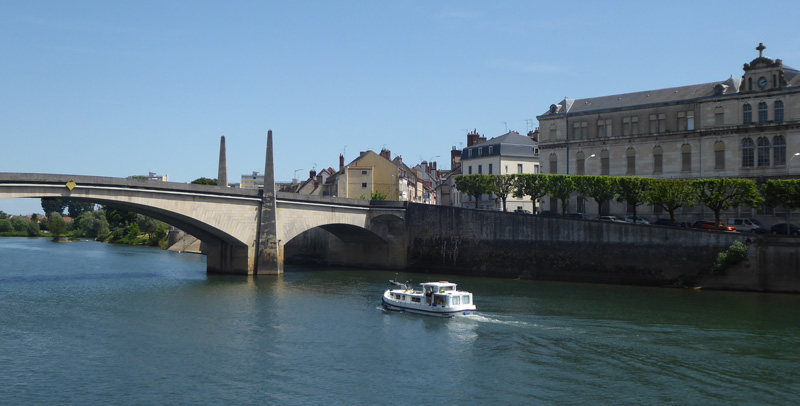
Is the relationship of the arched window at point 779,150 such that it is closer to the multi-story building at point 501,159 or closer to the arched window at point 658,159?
the arched window at point 658,159

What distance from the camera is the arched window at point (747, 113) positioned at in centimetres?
7431

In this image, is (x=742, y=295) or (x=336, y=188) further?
(x=336, y=188)

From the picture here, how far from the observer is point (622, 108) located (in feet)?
273

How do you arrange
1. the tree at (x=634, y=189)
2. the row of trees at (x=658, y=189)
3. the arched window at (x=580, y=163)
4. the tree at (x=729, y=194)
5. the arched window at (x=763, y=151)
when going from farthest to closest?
the arched window at (x=580, y=163) → the arched window at (x=763, y=151) → the tree at (x=634, y=189) → the tree at (x=729, y=194) → the row of trees at (x=658, y=189)

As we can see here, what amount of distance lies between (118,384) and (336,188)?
85.5 metres

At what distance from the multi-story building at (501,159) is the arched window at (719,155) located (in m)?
28.0

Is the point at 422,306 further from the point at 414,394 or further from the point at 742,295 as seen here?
the point at 742,295

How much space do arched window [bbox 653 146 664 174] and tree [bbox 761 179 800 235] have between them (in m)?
16.6

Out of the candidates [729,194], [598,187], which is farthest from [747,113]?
[598,187]

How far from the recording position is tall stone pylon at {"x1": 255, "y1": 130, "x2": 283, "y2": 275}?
70812 millimetres

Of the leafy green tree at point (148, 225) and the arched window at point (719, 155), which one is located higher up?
the arched window at point (719, 155)

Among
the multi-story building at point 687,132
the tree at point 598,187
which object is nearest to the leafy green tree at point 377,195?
the multi-story building at point 687,132

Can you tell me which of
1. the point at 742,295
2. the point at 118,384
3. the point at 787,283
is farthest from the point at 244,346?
the point at 787,283

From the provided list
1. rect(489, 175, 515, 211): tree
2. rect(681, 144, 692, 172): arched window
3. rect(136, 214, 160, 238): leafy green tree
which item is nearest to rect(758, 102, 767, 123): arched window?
rect(681, 144, 692, 172): arched window
